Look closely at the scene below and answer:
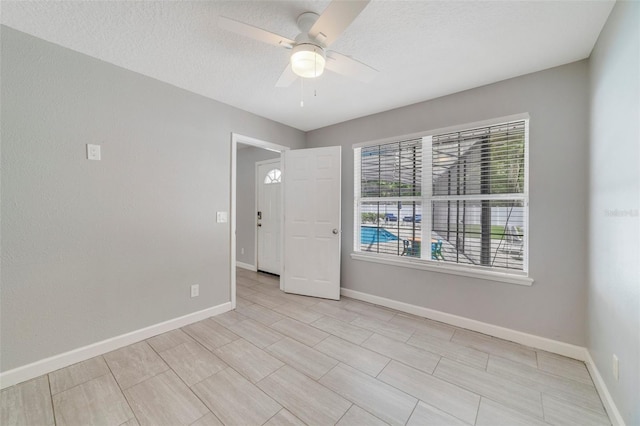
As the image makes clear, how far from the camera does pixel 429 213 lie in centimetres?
284

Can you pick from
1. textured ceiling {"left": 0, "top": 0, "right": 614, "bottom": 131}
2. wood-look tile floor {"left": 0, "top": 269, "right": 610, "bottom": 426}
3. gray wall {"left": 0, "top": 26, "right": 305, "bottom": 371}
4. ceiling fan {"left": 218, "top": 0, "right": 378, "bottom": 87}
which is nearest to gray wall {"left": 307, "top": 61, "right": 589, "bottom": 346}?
textured ceiling {"left": 0, "top": 0, "right": 614, "bottom": 131}

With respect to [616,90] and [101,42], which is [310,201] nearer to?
[101,42]

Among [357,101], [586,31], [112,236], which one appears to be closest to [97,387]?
[112,236]

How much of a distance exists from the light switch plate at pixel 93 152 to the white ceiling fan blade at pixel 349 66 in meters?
2.00

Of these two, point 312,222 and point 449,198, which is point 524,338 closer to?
point 449,198

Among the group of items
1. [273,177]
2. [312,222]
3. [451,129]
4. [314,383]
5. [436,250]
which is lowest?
[314,383]

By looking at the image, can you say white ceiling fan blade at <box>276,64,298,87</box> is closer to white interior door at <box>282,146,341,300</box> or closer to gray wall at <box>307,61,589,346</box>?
white interior door at <box>282,146,341,300</box>

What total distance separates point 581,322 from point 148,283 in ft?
12.6

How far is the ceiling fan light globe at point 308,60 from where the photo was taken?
1490 millimetres

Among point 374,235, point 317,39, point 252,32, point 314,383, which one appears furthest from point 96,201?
point 374,235

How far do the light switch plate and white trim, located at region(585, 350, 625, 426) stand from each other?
392cm

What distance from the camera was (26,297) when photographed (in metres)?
1.76

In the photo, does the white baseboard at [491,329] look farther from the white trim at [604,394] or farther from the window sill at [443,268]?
the window sill at [443,268]

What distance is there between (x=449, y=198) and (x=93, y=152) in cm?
338
